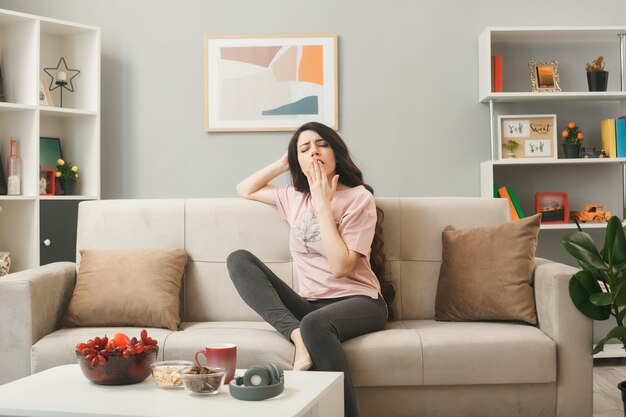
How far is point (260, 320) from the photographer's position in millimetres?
3033

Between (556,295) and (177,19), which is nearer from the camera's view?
(556,295)

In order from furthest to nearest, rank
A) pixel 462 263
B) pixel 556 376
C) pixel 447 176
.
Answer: pixel 447 176, pixel 462 263, pixel 556 376

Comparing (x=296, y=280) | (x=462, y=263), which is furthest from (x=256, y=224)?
(x=462, y=263)

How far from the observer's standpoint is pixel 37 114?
4.09 m

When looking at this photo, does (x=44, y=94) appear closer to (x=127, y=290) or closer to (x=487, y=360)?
(x=127, y=290)

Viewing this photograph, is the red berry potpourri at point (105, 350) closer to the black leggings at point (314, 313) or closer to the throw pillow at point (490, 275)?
the black leggings at point (314, 313)

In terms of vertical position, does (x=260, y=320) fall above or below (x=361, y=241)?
below

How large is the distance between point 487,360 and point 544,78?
221 centimetres

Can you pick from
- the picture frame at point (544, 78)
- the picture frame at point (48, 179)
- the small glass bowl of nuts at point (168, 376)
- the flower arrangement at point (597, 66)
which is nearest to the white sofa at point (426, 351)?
the small glass bowl of nuts at point (168, 376)

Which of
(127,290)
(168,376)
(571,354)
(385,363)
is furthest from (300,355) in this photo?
(571,354)

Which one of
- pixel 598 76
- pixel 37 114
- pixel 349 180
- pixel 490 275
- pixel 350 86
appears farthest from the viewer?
pixel 350 86

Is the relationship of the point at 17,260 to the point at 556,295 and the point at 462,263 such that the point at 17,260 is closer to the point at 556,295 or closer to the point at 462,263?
the point at 462,263

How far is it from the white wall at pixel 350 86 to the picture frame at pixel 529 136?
0.58 feet

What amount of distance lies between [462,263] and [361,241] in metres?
0.44
